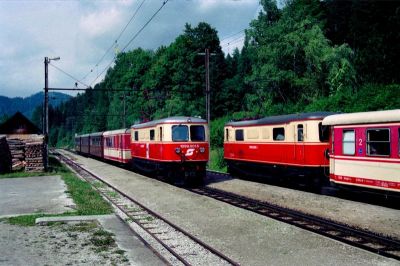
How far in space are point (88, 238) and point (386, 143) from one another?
32.0ft

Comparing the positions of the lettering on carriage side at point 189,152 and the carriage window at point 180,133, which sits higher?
the carriage window at point 180,133

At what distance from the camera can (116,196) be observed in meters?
19.3

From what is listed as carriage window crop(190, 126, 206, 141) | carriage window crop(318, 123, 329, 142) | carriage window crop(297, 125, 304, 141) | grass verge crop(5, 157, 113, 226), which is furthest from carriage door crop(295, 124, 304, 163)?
grass verge crop(5, 157, 113, 226)

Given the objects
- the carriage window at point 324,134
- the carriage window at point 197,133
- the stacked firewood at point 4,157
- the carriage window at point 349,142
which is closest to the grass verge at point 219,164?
the carriage window at point 197,133

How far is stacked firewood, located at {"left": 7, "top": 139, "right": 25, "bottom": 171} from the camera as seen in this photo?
30.5 m

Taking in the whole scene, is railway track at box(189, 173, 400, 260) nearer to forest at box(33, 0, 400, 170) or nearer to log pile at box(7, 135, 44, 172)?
forest at box(33, 0, 400, 170)

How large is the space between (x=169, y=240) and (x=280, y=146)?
427 inches

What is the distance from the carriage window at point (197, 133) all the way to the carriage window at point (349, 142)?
8.12 m

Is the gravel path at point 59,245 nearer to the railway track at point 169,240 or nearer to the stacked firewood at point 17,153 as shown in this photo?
the railway track at point 169,240

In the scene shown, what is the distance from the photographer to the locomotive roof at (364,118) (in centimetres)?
1429

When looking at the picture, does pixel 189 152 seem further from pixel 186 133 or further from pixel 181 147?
pixel 186 133

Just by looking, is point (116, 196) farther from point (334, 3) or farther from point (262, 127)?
point (334, 3)

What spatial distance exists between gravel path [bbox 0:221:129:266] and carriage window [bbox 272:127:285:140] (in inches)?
427

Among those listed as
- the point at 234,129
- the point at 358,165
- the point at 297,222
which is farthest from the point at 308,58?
the point at 297,222
